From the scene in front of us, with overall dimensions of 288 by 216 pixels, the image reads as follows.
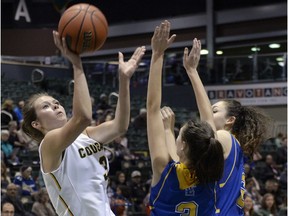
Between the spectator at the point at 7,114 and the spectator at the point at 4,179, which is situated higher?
the spectator at the point at 7,114

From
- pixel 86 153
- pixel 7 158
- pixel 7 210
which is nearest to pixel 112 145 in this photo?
pixel 7 158

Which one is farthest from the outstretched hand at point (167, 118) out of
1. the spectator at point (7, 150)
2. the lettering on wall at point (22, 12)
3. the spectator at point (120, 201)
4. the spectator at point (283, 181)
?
the lettering on wall at point (22, 12)

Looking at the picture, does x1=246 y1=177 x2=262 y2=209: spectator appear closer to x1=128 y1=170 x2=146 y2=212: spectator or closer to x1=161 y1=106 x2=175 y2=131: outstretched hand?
x1=128 y1=170 x2=146 y2=212: spectator

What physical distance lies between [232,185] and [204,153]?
0.43 meters

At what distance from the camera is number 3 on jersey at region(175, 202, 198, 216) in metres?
3.05

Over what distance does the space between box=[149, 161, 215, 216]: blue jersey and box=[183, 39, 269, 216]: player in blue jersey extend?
6.5 inches

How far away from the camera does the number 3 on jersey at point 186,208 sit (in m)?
3.05

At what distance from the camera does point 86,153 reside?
338cm

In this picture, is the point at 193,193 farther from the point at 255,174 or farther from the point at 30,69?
the point at 30,69

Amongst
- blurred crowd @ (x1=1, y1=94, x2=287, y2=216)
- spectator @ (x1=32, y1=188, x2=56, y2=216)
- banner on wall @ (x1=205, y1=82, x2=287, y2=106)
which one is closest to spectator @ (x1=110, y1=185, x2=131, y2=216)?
blurred crowd @ (x1=1, y1=94, x2=287, y2=216)

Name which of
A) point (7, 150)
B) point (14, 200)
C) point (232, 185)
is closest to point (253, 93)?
point (7, 150)

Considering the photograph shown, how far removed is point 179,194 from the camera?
303 centimetres

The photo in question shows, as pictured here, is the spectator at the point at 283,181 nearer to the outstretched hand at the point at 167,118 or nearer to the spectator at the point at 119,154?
the spectator at the point at 119,154

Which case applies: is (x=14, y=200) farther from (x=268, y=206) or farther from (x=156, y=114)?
(x=156, y=114)
